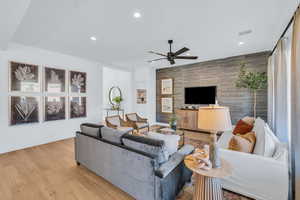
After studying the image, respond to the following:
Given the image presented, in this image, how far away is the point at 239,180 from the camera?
5.98 ft

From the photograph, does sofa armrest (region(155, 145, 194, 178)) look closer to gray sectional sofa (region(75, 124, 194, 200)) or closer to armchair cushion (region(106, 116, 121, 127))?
gray sectional sofa (region(75, 124, 194, 200))

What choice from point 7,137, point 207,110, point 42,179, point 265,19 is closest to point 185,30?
point 265,19

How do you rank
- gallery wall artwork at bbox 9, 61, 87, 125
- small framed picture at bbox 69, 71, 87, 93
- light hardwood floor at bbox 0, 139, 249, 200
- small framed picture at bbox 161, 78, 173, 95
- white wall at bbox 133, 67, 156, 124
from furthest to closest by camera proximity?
1. white wall at bbox 133, 67, 156, 124
2. small framed picture at bbox 161, 78, 173, 95
3. small framed picture at bbox 69, 71, 87, 93
4. gallery wall artwork at bbox 9, 61, 87, 125
5. light hardwood floor at bbox 0, 139, 249, 200

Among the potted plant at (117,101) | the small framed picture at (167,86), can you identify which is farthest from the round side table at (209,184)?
the potted plant at (117,101)

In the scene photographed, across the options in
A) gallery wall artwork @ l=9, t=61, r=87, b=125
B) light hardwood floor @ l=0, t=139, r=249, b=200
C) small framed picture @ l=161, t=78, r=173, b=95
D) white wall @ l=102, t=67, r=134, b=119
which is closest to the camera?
light hardwood floor @ l=0, t=139, r=249, b=200

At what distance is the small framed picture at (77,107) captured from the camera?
15.1 ft

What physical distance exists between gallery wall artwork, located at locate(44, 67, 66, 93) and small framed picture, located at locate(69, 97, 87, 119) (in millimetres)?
494

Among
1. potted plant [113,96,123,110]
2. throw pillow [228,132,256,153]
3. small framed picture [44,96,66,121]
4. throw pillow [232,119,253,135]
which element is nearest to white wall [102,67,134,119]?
potted plant [113,96,123,110]

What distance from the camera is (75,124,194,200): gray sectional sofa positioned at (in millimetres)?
1547

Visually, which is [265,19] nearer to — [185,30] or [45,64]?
[185,30]

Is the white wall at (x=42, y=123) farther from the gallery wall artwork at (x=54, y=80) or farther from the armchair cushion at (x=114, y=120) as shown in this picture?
the armchair cushion at (x=114, y=120)

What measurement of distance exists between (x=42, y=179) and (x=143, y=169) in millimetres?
1933

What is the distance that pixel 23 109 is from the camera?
11.9 feet

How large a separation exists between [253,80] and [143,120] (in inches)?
148
